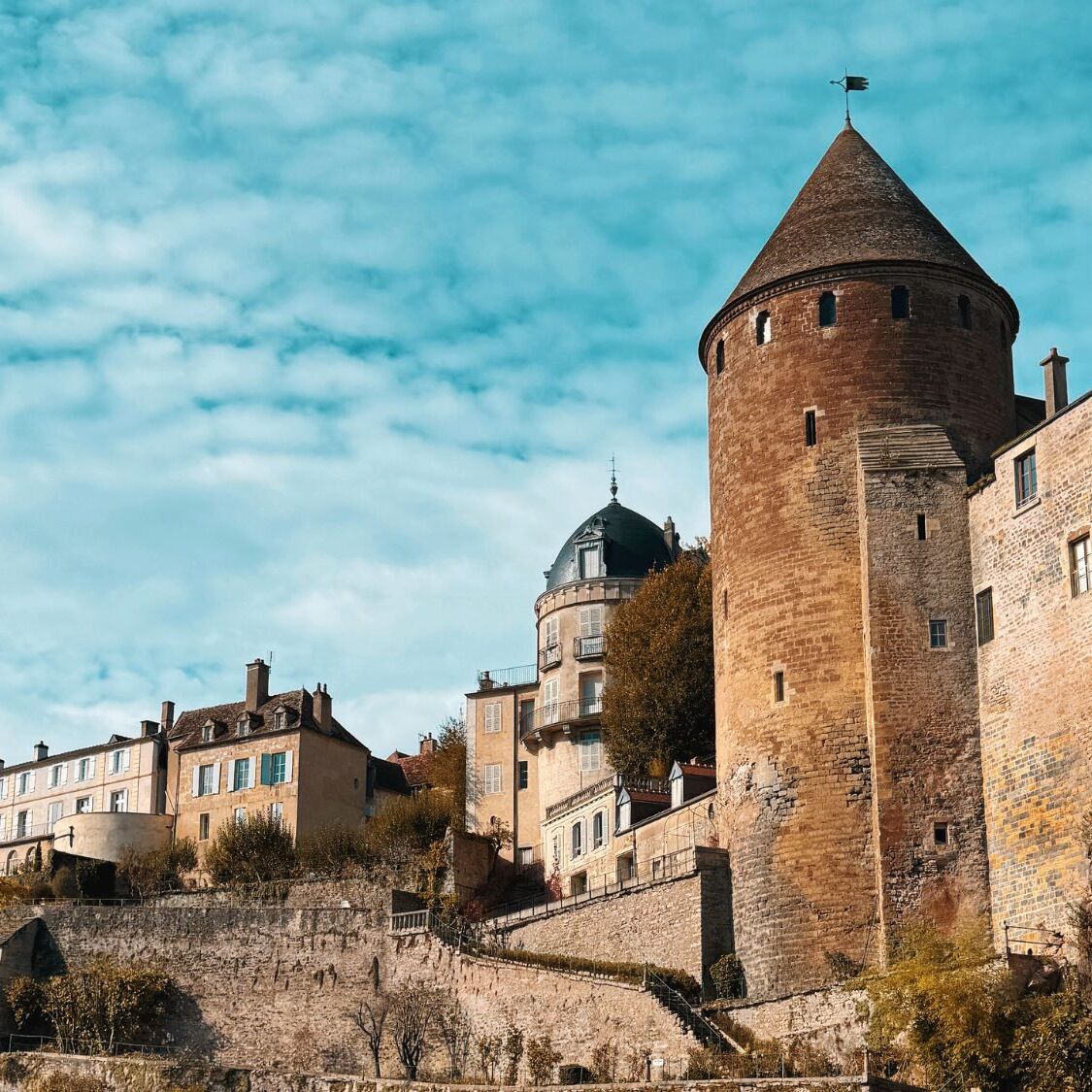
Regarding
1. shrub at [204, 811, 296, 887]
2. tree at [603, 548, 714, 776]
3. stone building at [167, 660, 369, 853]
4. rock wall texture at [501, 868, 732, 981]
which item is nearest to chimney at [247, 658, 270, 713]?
stone building at [167, 660, 369, 853]

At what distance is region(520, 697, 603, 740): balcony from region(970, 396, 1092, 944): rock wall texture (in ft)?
64.2

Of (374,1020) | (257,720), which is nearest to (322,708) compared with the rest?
(257,720)

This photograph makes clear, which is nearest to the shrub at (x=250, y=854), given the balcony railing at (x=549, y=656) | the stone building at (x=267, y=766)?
the stone building at (x=267, y=766)

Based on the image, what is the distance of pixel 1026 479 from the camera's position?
34594 mm

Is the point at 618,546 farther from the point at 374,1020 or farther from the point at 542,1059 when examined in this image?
the point at 542,1059

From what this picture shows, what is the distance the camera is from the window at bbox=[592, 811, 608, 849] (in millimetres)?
46906

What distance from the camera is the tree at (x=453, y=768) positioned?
5525 centimetres

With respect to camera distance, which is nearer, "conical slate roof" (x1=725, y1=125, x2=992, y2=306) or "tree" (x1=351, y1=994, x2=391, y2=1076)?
"conical slate roof" (x1=725, y1=125, x2=992, y2=306)

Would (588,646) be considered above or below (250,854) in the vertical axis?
above

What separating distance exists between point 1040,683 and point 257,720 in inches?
1271

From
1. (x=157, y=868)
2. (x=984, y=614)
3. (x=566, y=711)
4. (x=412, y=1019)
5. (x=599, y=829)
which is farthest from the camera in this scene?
(x=157, y=868)

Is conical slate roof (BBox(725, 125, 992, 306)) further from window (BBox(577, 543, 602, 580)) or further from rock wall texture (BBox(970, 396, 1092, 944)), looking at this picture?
window (BBox(577, 543, 602, 580))

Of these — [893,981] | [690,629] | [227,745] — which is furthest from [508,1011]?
[227,745]

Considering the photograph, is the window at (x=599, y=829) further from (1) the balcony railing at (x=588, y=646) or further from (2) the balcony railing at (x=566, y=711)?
(1) the balcony railing at (x=588, y=646)
